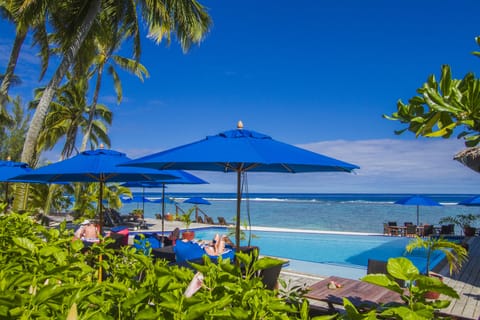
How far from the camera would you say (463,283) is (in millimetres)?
7234

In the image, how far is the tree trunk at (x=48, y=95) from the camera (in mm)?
10867

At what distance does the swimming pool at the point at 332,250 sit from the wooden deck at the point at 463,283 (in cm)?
165

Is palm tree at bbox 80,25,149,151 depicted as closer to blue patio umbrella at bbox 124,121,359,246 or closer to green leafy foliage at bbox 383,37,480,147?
blue patio umbrella at bbox 124,121,359,246

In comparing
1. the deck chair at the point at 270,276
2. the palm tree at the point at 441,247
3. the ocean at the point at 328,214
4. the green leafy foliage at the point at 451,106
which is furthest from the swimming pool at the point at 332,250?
the green leafy foliage at the point at 451,106

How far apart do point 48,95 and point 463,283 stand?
11.1 metres

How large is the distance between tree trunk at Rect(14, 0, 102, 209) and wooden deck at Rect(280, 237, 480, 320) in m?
8.08

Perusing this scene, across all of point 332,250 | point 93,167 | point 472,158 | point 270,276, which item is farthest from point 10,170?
point 332,250

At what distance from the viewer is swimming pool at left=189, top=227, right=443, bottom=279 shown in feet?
33.7

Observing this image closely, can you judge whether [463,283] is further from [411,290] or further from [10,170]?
[10,170]

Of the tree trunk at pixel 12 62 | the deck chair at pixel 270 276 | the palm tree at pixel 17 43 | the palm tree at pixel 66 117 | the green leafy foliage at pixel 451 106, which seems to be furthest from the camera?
the palm tree at pixel 66 117

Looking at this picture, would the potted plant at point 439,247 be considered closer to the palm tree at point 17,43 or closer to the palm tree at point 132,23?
the palm tree at point 132,23

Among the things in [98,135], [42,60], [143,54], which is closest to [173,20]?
[143,54]

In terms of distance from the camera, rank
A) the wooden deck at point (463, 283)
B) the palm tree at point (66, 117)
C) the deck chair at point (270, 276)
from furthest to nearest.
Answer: the palm tree at point (66, 117)
the wooden deck at point (463, 283)
the deck chair at point (270, 276)

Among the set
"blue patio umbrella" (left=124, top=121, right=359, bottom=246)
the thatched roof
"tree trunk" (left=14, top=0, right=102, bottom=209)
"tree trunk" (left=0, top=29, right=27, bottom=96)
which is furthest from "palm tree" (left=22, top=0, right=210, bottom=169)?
the thatched roof
